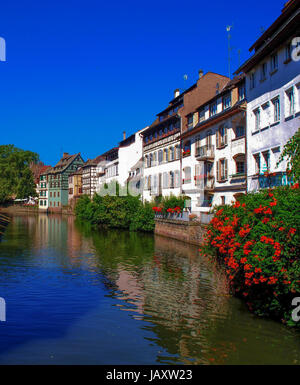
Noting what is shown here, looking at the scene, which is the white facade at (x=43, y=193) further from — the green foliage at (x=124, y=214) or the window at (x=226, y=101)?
the window at (x=226, y=101)

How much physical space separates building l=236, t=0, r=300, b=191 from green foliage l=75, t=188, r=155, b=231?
1752cm

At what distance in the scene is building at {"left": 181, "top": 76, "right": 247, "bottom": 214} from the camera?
26844 millimetres

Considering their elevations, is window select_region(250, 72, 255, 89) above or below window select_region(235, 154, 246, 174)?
above

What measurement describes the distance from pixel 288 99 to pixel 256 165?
16.7 ft

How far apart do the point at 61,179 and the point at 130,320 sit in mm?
87850

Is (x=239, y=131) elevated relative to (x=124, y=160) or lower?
lower

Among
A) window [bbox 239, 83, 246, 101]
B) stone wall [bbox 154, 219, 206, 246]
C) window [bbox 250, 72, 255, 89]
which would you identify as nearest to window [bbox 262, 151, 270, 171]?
window [bbox 250, 72, 255, 89]

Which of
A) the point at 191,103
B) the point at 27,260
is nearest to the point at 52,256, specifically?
the point at 27,260

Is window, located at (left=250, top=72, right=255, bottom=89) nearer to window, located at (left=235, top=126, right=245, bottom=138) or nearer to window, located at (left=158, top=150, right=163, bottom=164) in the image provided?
window, located at (left=235, top=126, right=245, bottom=138)

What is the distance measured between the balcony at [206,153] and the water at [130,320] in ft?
42.8

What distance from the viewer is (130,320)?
10.7 metres

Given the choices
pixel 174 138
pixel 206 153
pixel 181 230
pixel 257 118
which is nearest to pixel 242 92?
pixel 257 118

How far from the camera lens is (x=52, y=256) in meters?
23.6

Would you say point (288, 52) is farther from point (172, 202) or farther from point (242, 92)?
point (172, 202)
